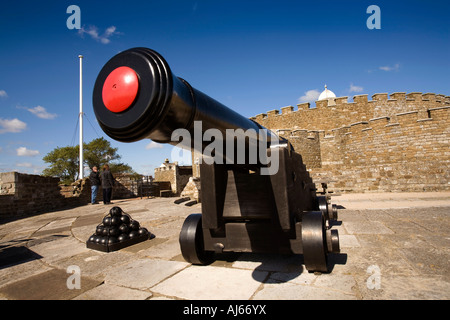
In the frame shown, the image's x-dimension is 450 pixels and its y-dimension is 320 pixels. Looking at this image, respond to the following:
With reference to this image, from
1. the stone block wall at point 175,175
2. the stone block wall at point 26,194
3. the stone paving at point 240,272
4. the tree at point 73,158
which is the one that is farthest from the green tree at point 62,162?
the stone paving at point 240,272

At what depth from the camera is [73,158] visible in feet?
130

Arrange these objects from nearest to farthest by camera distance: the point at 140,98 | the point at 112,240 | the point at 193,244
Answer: the point at 140,98, the point at 193,244, the point at 112,240

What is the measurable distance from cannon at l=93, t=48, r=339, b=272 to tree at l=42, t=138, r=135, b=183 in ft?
139

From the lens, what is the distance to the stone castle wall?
33.6 ft

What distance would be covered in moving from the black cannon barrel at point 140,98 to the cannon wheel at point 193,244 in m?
1.48

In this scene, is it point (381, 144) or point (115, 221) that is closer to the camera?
point (115, 221)

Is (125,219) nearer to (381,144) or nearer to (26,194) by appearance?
(26,194)

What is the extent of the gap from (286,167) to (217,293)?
1.13m

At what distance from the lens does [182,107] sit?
4.19 ft

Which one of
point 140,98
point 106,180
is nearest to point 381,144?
point 106,180

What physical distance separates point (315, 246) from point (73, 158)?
1774 inches

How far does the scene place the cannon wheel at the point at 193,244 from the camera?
2492mm
